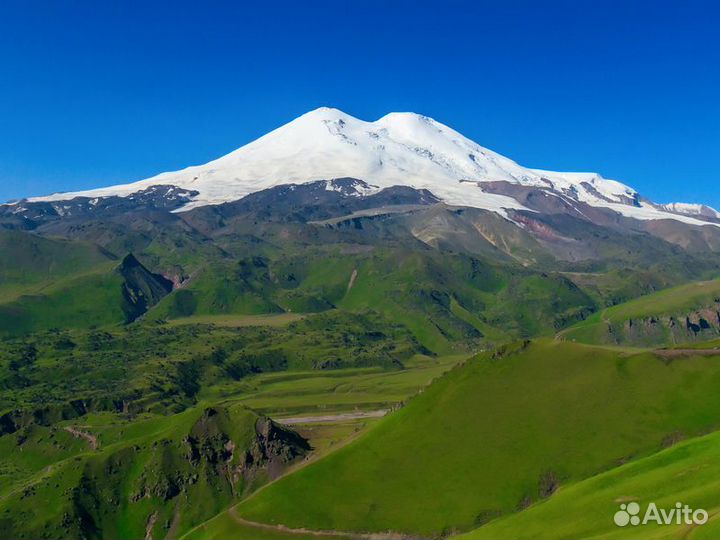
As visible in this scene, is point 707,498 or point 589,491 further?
point 589,491

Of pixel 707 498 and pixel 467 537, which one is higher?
pixel 707 498

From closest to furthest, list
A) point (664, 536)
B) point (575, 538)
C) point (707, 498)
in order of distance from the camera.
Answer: point (664, 536)
point (707, 498)
point (575, 538)

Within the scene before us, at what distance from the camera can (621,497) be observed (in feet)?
572

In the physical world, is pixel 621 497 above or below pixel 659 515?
below

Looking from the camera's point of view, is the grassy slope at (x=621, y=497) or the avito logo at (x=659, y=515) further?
the grassy slope at (x=621, y=497)

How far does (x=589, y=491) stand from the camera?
188 metres

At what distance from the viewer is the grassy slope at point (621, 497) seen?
15446 cm

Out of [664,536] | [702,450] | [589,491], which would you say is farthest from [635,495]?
[664,536]

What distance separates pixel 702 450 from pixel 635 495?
28.6 meters

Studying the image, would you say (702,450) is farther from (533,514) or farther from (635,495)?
(533,514)

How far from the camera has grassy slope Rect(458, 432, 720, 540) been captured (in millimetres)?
154463

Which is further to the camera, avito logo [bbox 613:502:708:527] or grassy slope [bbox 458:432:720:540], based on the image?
grassy slope [bbox 458:432:720:540]

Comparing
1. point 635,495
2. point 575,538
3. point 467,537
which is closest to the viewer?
point 575,538

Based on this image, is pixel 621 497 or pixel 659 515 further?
pixel 621 497
